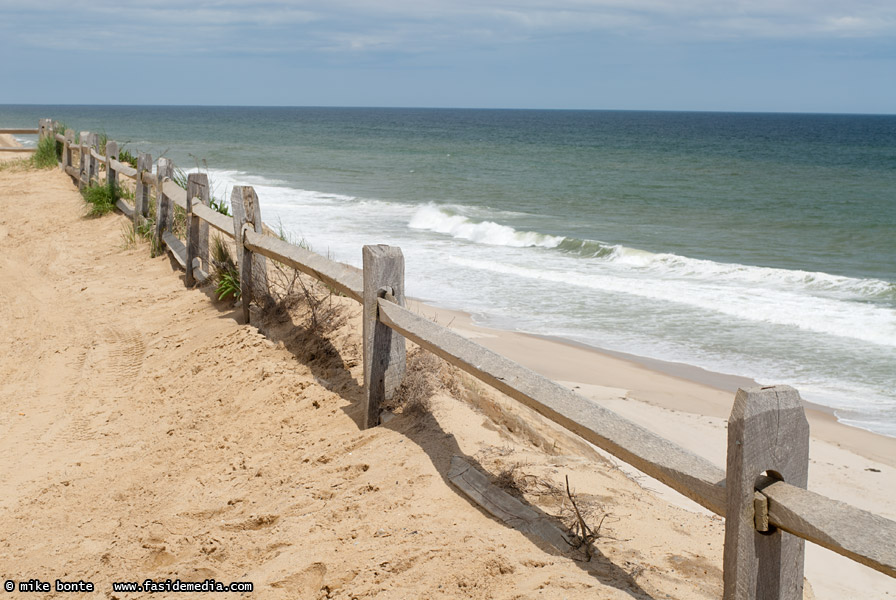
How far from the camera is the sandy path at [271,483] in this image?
3424mm

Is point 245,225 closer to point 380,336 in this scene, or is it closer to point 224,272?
point 224,272

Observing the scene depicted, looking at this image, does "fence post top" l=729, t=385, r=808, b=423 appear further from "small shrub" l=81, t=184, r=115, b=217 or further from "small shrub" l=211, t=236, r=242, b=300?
"small shrub" l=81, t=184, r=115, b=217

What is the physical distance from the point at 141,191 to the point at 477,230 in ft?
35.2

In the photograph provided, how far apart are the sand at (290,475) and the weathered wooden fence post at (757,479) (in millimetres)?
596

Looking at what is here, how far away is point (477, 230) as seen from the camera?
2031 cm

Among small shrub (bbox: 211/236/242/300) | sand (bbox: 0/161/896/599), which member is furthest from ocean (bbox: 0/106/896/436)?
small shrub (bbox: 211/236/242/300)

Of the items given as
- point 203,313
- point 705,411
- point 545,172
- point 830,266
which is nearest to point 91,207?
point 203,313

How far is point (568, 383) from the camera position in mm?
8688

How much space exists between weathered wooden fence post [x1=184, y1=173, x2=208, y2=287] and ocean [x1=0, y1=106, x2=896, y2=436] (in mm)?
4357

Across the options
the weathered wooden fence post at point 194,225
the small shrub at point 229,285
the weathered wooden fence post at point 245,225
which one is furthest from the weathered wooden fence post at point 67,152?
the weathered wooden fence post at point 245,225

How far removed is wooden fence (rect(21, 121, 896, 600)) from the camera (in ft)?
7.86

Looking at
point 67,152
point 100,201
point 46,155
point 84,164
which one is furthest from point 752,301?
point 46,155

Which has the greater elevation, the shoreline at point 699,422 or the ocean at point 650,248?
the ocean at point 650,248

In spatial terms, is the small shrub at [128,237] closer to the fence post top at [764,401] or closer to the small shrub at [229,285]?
the small shrub at [229,285]
